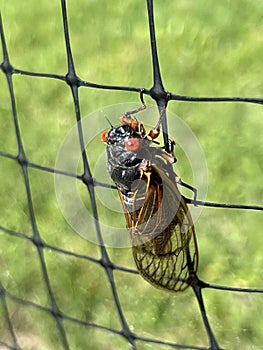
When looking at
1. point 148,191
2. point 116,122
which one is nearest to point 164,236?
point 148,191

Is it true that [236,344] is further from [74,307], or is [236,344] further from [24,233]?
[24,233]

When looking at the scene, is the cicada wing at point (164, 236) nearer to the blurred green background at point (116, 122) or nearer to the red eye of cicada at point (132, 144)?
the red eye of cicada at point (132, 144)

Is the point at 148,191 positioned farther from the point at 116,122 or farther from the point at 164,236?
the point at 116,122

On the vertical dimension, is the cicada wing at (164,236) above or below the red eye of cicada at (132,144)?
below

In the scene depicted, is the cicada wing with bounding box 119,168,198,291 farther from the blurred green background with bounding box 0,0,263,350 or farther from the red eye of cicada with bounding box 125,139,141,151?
the blurred green background with bounding box 0,0,263,350

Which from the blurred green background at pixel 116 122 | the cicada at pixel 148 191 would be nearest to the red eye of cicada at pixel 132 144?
the cicada at pixel 148 191

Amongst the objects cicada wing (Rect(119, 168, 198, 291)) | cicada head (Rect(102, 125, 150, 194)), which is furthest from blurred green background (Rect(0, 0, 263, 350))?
cicada head (Rect(102, 125, 150, 194))

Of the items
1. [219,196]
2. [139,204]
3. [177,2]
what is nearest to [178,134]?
[219,196]

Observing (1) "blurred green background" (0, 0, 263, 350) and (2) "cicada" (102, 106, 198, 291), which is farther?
(1) "blurred green background" (0, 0, 263, 350)
